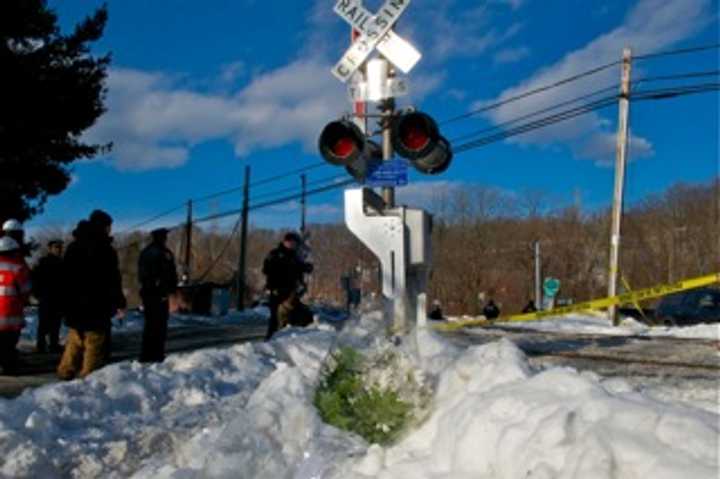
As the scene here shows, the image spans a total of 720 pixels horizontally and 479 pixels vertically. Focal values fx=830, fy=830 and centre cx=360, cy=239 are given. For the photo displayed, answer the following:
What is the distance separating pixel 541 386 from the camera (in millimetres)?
3629

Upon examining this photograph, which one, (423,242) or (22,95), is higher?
(22,95)

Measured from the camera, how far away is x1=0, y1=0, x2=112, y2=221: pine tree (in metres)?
18.5

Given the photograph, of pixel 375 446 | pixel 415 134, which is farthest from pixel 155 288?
pixel 375 446

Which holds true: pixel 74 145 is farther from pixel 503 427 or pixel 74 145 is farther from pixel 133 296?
pixel 133 296

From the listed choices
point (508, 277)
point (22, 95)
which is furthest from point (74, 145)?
point (508, 277)

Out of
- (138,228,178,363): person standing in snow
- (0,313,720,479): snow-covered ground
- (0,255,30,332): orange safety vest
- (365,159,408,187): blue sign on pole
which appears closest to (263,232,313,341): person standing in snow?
(138,228,178,363): person standing in snow

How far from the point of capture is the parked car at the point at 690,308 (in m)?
21.0

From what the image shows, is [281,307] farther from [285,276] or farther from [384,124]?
[384,124]

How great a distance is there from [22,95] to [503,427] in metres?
17.9

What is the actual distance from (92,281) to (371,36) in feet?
13.4

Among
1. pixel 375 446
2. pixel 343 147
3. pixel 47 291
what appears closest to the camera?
pixel 375 446

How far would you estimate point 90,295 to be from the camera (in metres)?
8.70

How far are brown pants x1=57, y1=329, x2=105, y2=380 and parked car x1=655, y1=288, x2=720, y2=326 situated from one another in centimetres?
1664

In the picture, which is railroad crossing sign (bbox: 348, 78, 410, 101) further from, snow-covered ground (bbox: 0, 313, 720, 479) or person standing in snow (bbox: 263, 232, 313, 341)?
person standing in snow (bbox: 263, 232, 313, 341)
